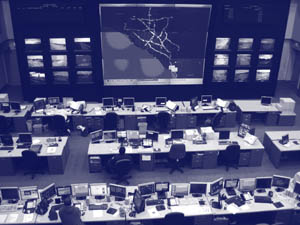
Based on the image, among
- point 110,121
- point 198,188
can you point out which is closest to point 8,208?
point 198,188

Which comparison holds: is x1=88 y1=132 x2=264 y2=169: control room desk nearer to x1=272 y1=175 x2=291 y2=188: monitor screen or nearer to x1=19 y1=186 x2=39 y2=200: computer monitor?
x1=272 y1=175 x2=291 y2=188: monitor screen

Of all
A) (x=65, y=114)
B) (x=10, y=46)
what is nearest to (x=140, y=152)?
(x=65, y=114)

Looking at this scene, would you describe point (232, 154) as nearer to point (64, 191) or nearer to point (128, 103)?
point (128, 103)

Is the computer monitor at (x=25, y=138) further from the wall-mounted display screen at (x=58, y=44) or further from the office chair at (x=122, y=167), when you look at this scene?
the wall-mounted display screen at (x=58, y=44)

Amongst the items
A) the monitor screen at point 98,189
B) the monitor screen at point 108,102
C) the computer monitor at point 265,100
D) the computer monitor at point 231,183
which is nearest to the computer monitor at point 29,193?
the monitor screen at point 98,189

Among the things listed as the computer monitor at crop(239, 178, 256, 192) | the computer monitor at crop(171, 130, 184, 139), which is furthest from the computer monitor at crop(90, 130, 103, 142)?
the computer monitor at crop(239, 178, 256, 192)

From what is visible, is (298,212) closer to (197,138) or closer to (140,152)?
(197,138)

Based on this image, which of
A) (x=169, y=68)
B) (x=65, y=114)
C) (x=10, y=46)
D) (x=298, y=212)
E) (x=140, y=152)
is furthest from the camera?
(x=10, y=46)
